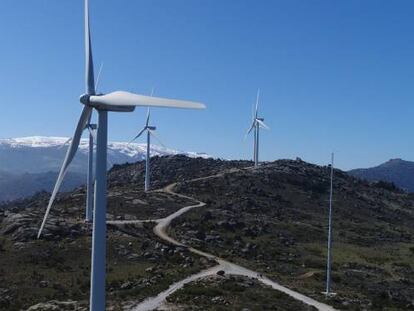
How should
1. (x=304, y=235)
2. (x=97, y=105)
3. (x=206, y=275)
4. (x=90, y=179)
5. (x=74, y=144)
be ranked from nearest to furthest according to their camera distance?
(x=97, y=105) < (x=74, y=144) < (x=206, y=275) < (x=90, y=179) < (x=304, y=235)

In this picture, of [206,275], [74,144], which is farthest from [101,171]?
[206,275]

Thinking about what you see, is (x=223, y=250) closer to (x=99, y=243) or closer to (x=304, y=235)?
(x=304, y=235)

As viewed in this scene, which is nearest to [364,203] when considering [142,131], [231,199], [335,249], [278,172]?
[278,172]

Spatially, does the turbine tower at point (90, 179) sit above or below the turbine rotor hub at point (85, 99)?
below

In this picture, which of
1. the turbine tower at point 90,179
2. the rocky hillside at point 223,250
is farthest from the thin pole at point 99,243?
the turbine tower at point 90,179

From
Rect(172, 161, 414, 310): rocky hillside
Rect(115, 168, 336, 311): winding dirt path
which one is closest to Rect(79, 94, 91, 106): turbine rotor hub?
Rect(115, 168, 336, 311): winding dirt path

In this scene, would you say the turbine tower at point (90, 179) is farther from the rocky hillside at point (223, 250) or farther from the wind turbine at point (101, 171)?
the wind turbine at point (101, 171)

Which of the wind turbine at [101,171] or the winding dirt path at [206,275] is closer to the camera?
the wind turbine at [101,171]
